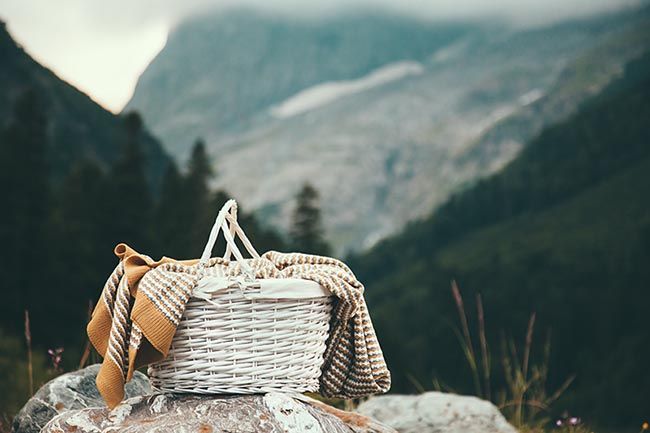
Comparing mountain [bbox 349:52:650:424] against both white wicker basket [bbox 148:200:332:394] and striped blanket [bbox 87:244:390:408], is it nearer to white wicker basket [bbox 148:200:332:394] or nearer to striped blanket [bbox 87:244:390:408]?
striped blanket [bbox 87:244:390:408]

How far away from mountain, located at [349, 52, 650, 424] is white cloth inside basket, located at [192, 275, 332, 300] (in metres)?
39.1

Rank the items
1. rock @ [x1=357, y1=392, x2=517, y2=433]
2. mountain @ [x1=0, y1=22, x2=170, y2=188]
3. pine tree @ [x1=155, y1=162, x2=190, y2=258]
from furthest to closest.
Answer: mountain @ [x1=0, y1=22, x2=170, y2=188], pine tree @ [x1=155, y1=162, x2=190, y2=258], rock @ [x1=357, y1=392, x2=517, y2=433]

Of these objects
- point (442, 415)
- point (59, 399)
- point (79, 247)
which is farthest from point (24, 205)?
point (59, 399)

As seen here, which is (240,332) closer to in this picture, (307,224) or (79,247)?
(79,247)

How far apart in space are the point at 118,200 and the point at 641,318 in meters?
66.8

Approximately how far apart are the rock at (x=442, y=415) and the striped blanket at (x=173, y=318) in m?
2.51

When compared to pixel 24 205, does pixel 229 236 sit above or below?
below

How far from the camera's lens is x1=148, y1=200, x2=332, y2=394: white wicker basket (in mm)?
3631

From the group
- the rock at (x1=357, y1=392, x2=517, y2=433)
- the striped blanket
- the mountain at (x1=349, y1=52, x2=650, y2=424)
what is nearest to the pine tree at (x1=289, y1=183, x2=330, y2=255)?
the mountain at (x1=349, y1=52, x2=650, y2=424)

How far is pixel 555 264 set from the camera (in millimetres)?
112750

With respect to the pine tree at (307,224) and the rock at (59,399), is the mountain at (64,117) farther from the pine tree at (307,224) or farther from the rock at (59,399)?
the rock at (59,399)

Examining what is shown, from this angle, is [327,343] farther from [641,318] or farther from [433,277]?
[433,277]

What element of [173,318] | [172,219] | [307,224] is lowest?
[173,318]

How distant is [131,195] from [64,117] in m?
45.4
